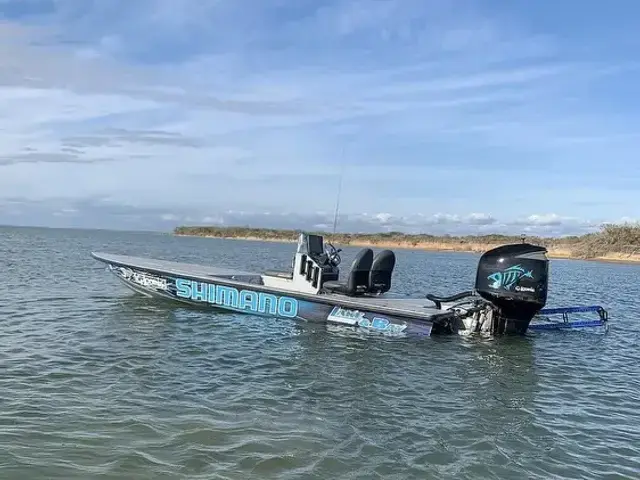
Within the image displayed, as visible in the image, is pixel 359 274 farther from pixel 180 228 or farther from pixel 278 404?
pixel 180 228

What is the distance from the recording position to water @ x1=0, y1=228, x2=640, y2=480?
5.82 metres

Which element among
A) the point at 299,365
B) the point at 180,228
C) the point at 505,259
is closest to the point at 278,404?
the point at 299,365

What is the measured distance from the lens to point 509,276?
40.0ft

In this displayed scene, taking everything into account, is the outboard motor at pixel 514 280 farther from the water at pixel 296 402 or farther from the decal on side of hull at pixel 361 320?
the decal on side of hull at pixel 361 320

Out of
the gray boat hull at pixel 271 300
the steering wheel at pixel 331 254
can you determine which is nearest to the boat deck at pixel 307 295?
the gray boat hull at pixel 271 300

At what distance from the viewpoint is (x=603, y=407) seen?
8.34m

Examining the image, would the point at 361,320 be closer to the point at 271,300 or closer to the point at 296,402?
the point at 271,300

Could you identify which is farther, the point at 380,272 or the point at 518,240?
the point at 518,240

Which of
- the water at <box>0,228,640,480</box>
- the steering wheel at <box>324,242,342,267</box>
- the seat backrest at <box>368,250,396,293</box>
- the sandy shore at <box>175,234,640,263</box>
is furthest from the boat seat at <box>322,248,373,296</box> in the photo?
the sandy shore at <box>175,234,640,263</box>

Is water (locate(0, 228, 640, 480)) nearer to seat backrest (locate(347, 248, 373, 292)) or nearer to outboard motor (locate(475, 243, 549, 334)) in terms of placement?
outboard motor (locate(475, 243, 549, 334))

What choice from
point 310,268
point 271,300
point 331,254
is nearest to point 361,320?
point 310,268

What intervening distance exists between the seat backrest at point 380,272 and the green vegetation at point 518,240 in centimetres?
3542

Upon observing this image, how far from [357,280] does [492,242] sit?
78.3 metres

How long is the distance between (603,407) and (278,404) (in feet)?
14.7
